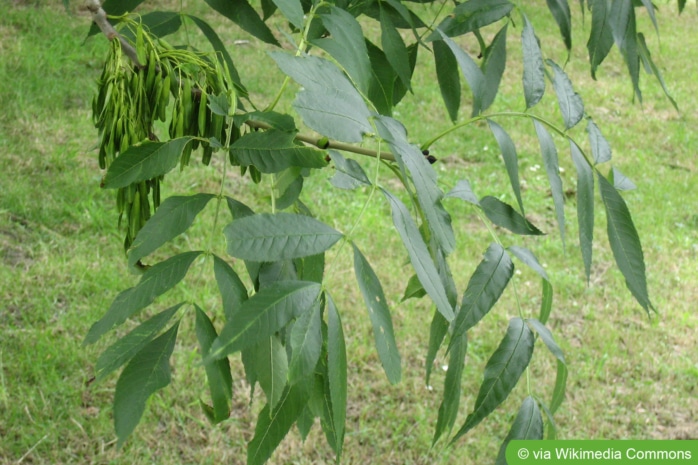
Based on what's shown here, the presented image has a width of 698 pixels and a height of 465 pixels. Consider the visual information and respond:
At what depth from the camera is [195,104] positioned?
857 millimetres

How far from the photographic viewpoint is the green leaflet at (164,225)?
0.71 m

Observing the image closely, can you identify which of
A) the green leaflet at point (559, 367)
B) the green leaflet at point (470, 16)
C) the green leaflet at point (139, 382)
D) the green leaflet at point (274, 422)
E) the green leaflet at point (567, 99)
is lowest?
the green leaflet at point (559, 367)

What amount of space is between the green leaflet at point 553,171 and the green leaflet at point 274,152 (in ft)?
0.82

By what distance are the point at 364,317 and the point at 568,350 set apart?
2.44 feet

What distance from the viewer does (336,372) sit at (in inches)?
24.8

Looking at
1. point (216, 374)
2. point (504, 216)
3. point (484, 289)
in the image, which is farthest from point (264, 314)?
point (504, 216)

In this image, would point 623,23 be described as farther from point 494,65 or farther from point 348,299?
point 348,299

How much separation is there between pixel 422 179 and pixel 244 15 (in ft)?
1.67

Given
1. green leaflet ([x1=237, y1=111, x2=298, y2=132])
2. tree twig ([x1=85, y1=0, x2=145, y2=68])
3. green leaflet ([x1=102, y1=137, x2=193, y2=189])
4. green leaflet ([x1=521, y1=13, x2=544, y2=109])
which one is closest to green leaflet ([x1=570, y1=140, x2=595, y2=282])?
green leaflet ([x1=521, y1=13, x2=544, y2=109])

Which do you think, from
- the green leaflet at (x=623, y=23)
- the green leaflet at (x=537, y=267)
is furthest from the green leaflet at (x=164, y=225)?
the green leaflet at (x=623, y=23)

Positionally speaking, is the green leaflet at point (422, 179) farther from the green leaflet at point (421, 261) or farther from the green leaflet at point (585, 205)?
the green leaflet at point (585, 205)

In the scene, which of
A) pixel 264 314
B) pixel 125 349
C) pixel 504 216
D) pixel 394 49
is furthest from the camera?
pixel 394 49

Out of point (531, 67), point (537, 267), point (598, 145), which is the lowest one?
point (537, 267)

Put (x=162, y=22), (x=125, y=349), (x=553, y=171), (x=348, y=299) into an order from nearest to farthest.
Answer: (x=125, y=349)
(x=553, y=171)
(x=162, y=22)
(x=348, y=299)
